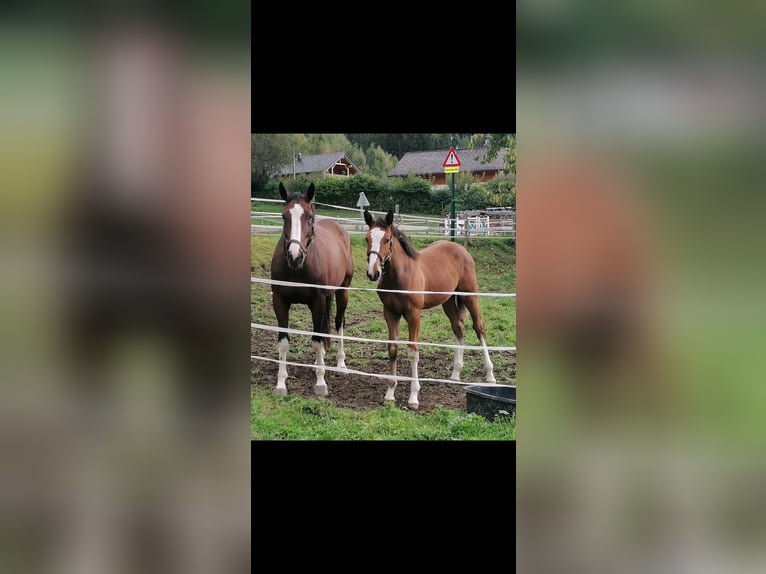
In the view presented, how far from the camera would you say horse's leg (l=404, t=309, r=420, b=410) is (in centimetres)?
502

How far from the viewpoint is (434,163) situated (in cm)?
482

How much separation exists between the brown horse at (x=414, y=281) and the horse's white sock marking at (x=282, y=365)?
781 millimetres

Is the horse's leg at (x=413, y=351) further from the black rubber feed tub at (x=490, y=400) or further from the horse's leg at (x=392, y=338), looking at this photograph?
the black rubber feed tub at (x=490, y=400)

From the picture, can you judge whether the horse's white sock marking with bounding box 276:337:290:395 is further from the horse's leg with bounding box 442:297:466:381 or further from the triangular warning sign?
the triangular warning sign

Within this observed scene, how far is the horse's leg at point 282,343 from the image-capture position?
197 inches

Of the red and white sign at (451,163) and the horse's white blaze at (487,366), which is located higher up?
the red and white sign at (451,163)

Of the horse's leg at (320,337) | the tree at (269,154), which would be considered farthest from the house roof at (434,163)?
the horse's leg at (320,337)
